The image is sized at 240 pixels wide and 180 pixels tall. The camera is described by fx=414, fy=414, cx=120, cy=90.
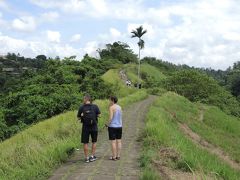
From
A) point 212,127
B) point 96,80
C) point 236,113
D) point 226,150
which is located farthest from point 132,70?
point 226,150

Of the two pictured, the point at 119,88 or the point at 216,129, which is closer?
the point at 216,129

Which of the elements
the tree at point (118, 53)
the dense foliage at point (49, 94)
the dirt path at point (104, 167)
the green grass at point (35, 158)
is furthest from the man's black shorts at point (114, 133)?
the tree at point (118, 53)

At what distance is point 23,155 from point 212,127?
23.6 m

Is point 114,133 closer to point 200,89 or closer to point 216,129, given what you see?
point 216,129

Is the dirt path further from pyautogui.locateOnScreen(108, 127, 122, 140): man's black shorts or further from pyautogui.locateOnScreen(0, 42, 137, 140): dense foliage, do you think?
pyautogui.locateOnScreen(0, 42, 137, 140): dense foliage

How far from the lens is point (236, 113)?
5800cm

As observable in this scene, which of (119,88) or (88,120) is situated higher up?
(119,88)

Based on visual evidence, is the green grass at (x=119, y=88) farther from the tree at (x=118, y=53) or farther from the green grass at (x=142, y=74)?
the tree at (x=118, y=53)

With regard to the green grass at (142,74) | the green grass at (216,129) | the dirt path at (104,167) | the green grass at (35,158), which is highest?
the green grass at (142,74)

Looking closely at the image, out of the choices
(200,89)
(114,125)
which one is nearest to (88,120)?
(114,125)

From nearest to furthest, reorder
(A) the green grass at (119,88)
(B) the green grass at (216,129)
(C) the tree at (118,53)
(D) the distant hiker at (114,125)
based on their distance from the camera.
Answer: (D) the distant hiker at (114,125)
(B) the green grass at (216,129)
(A) the green grass at (119,88)
(C) the tree at (118,53)

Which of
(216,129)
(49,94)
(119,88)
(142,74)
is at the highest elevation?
(142,74)

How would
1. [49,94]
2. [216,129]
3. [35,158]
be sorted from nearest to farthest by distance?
[35,158]
[216,129]
[49,94]

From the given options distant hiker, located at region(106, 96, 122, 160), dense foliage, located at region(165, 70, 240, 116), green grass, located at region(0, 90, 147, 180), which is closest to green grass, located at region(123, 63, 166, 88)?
dense foliage, located at region(165, 70, 240, 116)
